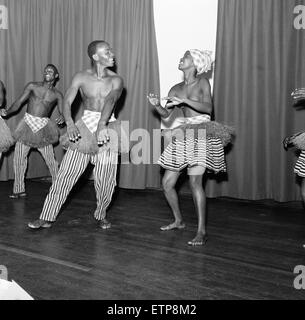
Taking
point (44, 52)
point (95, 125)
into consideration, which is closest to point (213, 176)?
point (95, 125)

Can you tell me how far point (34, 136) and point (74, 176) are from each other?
166cm

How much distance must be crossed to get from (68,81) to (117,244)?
326 centimetres

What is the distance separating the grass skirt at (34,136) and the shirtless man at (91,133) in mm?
1502

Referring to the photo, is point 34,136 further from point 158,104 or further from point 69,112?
point 158,104

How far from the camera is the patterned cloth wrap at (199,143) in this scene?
3.18 m

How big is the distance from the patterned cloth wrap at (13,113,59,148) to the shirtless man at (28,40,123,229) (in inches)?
59.3

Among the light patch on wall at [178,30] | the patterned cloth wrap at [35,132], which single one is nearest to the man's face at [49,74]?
the patterned cloth wrap at [35,132]

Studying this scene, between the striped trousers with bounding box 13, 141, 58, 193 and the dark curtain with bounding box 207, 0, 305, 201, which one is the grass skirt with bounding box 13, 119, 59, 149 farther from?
the dark curtain with bounding box 207, 0, 305, 201

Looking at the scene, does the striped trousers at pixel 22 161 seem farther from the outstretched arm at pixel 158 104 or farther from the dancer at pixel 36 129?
the outstretched arm at pixel 158 104

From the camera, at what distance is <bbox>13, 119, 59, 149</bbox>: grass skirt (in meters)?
4.88

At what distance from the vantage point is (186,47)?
16.1 feet

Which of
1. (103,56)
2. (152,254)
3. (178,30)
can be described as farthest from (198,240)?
(178,30)

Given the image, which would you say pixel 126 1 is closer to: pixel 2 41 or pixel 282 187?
pixel 2 41

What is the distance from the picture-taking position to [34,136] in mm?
4883
